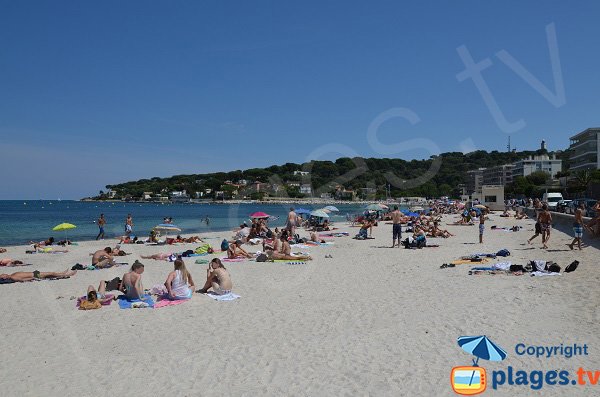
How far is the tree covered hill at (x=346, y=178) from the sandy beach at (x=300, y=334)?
9978 cm

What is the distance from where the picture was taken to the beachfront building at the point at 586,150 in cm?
6781

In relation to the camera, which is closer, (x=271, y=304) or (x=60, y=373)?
(x=60, y=373)

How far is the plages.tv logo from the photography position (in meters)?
4.21

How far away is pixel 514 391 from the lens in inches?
163

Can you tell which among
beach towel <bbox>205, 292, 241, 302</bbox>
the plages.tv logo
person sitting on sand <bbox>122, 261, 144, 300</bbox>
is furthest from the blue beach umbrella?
person sitting on sand <bbox>122, 261, 144, 300</bbox>

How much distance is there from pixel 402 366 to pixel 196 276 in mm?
6646

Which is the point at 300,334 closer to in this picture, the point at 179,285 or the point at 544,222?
the point at 179,285

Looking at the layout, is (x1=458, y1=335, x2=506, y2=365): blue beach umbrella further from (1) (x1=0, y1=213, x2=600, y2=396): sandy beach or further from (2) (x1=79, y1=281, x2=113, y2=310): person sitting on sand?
(2) (x1=79, y1=281, x2=113, y2=310): person sitting on sand

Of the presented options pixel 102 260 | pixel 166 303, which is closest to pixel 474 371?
pixel 166 303

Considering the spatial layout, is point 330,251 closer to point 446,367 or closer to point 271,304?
point 271,304

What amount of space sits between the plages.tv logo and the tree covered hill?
103 m

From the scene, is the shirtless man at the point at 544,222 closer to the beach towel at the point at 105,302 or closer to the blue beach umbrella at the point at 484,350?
the blue beach umbrella at the point at 484,350

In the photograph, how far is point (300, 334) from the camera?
586 cm

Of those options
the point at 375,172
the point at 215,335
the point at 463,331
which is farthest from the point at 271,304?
the point at 375,172
